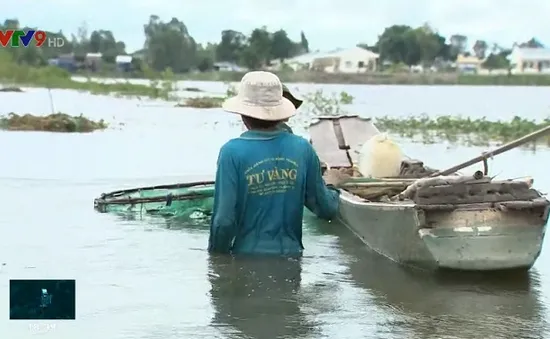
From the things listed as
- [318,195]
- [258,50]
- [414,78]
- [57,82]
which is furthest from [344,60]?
[318,195]

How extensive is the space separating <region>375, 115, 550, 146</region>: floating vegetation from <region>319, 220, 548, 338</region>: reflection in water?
1435 centimetres

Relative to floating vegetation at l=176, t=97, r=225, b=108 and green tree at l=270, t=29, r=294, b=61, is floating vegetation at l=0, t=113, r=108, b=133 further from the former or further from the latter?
green tree at l=270, t=29, r=294, b=61

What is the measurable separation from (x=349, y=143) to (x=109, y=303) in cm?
572

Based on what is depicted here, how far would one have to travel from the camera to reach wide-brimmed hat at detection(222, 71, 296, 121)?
524 cm

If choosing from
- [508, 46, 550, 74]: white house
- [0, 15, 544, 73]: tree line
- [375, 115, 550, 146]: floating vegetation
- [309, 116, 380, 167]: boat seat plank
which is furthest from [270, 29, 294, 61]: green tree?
[309, 116, 380, 167]: boat seat plank

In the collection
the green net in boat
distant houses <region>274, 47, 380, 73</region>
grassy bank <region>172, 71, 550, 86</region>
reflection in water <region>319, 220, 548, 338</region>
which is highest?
distant houses <region>274, 47, 380, 73</region>

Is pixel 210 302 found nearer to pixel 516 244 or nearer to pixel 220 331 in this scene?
pixel 220 331

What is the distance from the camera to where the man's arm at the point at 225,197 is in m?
5.27

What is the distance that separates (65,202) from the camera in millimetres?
11508

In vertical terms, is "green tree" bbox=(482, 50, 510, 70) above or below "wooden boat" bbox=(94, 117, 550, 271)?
above

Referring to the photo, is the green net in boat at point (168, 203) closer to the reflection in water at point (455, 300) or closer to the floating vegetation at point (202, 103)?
the reflection in water at point (455, 300)

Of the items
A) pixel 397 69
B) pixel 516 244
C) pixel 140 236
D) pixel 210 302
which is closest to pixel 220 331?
pixel 210 302

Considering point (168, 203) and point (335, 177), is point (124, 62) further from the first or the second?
point (335, 177)

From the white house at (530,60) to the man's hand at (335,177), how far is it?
231 feet
